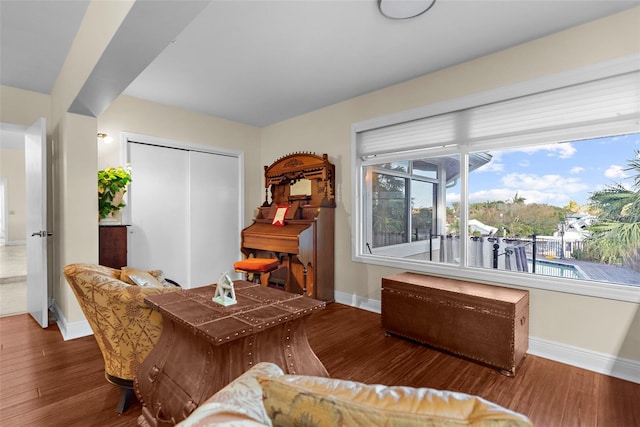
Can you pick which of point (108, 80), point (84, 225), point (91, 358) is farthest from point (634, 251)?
point (84, 225)

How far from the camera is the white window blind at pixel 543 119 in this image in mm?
2246

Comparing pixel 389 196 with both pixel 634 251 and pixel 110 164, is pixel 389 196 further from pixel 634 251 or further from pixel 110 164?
pixel 110 164

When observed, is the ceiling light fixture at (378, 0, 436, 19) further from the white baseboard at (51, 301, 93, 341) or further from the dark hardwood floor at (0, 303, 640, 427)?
the white baseboard at (51, 301, 93, 341)

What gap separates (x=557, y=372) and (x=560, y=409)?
20.3 inches

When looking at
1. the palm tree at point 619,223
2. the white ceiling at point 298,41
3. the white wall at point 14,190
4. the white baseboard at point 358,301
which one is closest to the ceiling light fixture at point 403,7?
the white ceiling at point 298,41

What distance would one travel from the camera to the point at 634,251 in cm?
227

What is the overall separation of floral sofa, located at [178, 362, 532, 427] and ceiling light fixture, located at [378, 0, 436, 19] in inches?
91.4

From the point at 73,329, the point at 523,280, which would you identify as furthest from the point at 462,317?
the point at 73,329

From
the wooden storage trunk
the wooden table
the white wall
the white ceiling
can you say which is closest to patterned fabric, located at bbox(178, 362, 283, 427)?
the wooden table

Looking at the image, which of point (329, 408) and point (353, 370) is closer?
point (329, 408)

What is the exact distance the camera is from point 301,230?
12.3 ft

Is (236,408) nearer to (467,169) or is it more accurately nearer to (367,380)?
(367,380)

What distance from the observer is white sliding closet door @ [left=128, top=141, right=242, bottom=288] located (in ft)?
13.0

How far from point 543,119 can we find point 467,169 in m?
0.73
